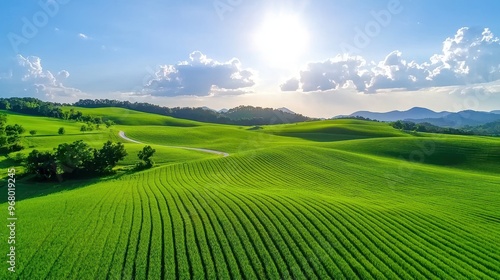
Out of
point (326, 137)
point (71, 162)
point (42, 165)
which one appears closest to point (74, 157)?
point (71, 162)

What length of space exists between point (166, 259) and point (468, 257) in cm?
1907

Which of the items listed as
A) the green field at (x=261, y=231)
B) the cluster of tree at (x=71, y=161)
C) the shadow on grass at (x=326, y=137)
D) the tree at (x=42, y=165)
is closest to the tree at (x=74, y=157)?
the cluster of tree at (x=71, y=161)

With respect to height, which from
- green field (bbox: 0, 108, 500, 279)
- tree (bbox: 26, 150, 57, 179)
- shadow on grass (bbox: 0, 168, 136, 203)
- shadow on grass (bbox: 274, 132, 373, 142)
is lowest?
shadow on grass (bbox: 0, 168, 136, 203)

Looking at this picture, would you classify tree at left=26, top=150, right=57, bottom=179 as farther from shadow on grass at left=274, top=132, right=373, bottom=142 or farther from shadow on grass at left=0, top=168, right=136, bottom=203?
shadow on grass at left=274, top=132, right=373, bottom=142

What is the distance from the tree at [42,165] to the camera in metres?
49.7

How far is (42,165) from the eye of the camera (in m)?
49.7

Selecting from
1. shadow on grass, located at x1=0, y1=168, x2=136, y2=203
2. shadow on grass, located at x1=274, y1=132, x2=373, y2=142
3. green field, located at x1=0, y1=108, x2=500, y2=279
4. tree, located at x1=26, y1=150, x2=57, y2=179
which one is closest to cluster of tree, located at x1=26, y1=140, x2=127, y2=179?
tree, located at x1=26, y1=150, x2=57, y2=179

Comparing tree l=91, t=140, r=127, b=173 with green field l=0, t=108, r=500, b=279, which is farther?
tree l=91, t=140, r=127, b=173

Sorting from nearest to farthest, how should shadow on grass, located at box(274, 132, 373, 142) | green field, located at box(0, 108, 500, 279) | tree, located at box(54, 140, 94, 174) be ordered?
green field, located at box(0, 108, 500, 279)
tree, located at box(54, 140, 94, 174)
shadow on grass, located at box(274, 132, 373, 142)

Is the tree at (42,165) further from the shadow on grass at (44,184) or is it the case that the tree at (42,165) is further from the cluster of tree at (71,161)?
the shadow on grass at (44,184)

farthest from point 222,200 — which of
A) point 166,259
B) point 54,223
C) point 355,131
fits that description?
point 355,131

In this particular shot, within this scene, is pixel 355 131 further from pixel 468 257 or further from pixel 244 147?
pixel 468 257

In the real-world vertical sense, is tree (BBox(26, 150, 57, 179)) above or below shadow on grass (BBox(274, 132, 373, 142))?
below

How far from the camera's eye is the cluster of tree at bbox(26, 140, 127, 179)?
49812 millimetres
